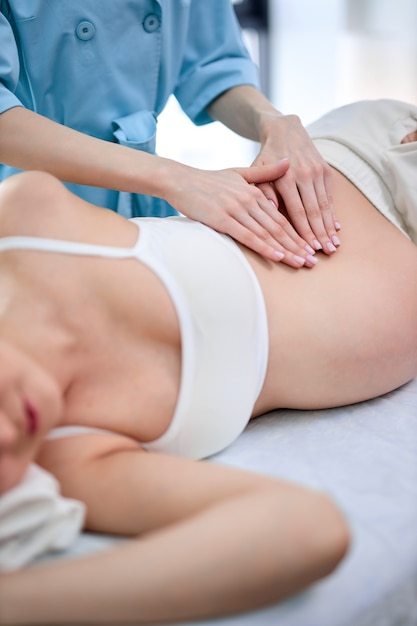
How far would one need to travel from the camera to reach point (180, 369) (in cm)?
114

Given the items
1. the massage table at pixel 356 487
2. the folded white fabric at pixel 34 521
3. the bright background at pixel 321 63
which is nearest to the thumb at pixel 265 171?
the massage table at pixel 356 487

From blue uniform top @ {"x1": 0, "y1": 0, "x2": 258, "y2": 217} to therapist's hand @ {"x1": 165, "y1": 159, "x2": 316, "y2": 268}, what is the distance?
358 mm

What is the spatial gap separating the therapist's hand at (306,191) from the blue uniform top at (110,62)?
0.38 m

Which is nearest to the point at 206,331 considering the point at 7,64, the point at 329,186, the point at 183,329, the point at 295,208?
the point at 183,329

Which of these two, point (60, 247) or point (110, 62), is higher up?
point (110, 62)

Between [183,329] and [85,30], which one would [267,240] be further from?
[85,30]

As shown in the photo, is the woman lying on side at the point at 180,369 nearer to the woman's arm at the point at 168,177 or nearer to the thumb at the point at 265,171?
the woman's arm at the point at 168,177

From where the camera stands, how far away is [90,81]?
5.14 ft

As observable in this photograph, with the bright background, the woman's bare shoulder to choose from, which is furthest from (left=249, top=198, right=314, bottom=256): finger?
the bright background

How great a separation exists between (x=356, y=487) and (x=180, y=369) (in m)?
0.33

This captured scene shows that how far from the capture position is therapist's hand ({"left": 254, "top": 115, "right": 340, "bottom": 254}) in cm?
134

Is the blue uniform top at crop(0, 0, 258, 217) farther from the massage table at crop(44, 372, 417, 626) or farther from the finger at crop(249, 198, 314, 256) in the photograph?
the massage table at crop(44, 372, 417, 626)

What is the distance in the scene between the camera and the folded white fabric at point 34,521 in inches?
35.1

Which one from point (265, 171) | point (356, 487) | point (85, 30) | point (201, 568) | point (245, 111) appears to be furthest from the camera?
point (245, 111)
